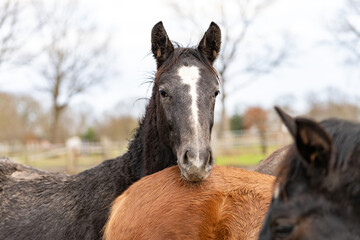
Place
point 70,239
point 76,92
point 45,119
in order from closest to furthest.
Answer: point 70,239, point 76,92, point 45,119

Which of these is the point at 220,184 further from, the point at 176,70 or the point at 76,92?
the point at 76,92

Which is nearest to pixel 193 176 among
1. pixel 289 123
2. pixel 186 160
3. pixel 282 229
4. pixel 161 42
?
pixel 186 160

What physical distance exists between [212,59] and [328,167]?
2665mm

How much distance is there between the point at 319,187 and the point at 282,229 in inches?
9.7

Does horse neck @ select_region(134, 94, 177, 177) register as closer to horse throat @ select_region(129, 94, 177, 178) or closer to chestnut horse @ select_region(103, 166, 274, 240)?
horse throat @ select_region(129, 94, 177, 178)

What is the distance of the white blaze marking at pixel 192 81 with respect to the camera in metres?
3.27

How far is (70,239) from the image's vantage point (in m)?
3.21

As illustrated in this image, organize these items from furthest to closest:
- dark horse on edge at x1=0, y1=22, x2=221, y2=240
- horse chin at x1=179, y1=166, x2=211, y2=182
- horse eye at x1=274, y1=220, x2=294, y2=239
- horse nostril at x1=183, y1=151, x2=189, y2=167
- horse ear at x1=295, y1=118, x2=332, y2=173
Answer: dark horse on edge at x1=0, y1=22, x2=221, y2=240
horse nostril at x1=183, y1=151, x2=189, y2=167
horse chin at x1=179, y1=166, x2=211, y2=182
horse eye at x1=274, y1=220, x2=294, y2=239
horse ear at x1=295, y1=118, x2=332, y2=173

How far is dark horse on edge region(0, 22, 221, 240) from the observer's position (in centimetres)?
323

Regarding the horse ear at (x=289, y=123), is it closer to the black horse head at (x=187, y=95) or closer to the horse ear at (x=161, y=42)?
the black horse head at (x=187, y=95)

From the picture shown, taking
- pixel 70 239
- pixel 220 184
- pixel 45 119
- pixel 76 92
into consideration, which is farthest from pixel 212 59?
pixel 45 119

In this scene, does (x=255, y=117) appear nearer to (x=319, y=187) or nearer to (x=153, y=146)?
(x=153, y=146)

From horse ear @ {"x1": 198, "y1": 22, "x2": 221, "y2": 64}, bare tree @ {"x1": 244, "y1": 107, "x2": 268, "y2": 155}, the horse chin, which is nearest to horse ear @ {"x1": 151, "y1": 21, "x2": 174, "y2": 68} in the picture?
horse ear @ {"x1": 198, "y1": 22, "x2": 221, "y2": 64}

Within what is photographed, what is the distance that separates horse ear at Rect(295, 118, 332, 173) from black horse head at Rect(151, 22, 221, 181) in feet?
3.93
